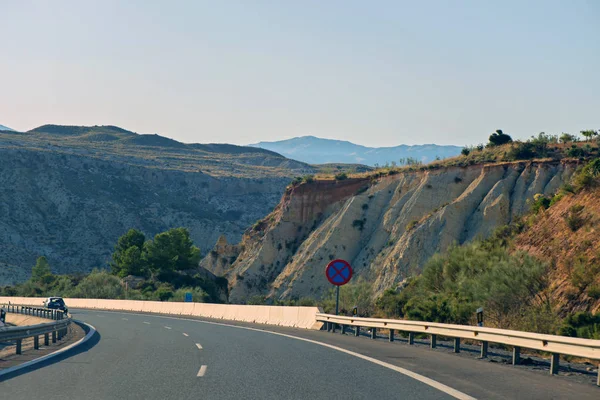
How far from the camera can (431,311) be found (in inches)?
1163

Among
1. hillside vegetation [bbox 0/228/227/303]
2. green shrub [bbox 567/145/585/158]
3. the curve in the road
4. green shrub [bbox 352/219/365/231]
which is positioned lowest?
hillside vegetation [bbox 0/228/227/303]

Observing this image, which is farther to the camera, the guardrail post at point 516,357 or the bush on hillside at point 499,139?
the bush on hillside at point 499,139

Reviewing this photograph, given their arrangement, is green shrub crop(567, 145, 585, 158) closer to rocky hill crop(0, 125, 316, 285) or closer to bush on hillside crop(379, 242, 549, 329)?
bush on hillside crop(379, 242, 549, 329)

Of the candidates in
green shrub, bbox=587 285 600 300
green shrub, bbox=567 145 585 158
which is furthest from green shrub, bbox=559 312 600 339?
green shrub, bbox=567 145 585 158

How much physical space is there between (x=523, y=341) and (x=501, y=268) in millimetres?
14309

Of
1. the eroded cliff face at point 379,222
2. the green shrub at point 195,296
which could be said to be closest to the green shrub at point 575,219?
the eroded cliff face at point 379,222

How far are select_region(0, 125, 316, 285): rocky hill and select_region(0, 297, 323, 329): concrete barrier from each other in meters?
42.2

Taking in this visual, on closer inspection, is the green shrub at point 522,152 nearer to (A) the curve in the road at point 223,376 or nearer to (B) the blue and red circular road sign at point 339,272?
(B) the blue and red circular road sign at point 339,272

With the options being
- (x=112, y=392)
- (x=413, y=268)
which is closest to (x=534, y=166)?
(x=413, y=268)

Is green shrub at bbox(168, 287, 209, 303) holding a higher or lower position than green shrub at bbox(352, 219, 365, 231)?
lower

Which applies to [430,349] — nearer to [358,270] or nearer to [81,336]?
[81,336]

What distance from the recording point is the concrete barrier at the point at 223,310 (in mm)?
33219

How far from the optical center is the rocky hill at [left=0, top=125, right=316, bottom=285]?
376 ft

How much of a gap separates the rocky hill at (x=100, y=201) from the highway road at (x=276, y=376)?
93608 mm
